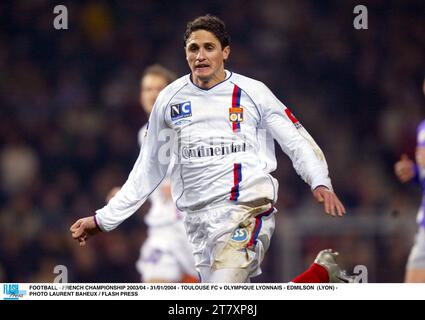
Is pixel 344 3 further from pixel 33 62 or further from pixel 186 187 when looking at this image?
pixel 186 187

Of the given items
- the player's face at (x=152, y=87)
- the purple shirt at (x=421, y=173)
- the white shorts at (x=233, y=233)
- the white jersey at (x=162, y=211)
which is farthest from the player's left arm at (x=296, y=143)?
the white jersey at (x=162, y=211)

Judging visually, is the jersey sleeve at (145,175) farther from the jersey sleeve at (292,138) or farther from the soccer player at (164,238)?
the soccer player at (164,238)

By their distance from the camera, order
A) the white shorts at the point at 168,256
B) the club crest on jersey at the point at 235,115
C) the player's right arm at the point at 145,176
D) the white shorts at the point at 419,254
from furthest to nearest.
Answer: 1. the white shorts at the point at 168,256
2. the white shorts at the point at 419,254
3. the player's right arm at the point at 145,176
4. the club crest on jersey at the point at 235,115

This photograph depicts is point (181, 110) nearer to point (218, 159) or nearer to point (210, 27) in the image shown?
point (218, 159)

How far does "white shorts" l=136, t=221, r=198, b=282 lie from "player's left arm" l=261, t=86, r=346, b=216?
204cm

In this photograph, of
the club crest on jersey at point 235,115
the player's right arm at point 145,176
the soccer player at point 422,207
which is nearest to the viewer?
the club crest on jersey at point 235,115

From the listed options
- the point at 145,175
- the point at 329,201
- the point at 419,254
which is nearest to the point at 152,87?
the point at 145,175

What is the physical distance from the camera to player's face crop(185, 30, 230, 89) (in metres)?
5.36

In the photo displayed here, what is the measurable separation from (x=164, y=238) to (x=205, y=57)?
232 centimetres

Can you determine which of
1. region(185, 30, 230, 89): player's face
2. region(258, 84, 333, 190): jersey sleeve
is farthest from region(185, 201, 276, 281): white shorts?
region(185, 30, 230, 89): player's face

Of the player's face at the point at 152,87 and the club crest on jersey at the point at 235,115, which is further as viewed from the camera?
the player's face at the point at 152,87

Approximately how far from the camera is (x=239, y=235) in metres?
5.22

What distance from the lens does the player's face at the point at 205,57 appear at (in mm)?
5359

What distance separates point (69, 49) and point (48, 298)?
3533 millimetres
